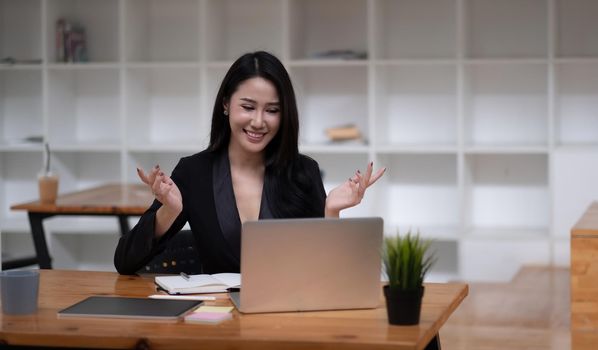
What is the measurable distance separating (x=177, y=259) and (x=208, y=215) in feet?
0.66

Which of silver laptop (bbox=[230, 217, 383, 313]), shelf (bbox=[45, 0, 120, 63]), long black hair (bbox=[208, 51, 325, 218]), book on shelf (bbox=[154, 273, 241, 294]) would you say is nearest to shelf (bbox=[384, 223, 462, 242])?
shelf (bbox=[45, 0, 120, 63])

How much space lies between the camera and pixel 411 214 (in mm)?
6684

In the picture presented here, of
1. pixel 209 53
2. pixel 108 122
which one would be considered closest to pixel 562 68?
pixel 209 53

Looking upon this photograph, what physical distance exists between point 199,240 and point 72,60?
12.6 feet

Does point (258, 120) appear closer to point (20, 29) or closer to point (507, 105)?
point (507, 105)

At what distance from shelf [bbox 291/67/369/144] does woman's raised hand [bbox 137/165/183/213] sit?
3.69 metres

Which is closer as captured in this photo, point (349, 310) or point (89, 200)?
point (349, 310)

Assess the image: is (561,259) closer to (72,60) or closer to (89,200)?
(89,200)

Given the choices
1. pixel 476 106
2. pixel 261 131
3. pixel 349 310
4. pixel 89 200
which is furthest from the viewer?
pixel 476 106

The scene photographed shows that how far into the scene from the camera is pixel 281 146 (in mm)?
3184

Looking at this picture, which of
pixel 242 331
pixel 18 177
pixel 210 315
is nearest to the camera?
pixel 242 331

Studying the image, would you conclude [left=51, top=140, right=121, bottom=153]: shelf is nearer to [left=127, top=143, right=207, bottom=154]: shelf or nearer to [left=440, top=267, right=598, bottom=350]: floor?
[left=127, top=143, right=207, bottom=154]: shelf

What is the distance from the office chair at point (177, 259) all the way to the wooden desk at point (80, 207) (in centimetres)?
168

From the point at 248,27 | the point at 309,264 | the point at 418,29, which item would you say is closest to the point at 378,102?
the point at 418,29
